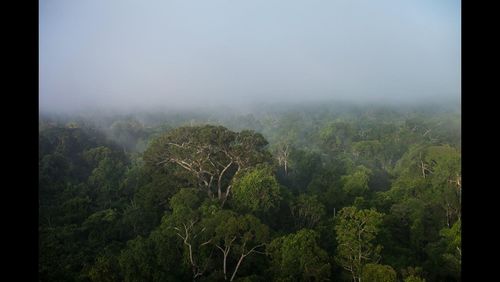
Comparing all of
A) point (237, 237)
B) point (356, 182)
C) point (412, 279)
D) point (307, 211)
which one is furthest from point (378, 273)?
point (356, 182)

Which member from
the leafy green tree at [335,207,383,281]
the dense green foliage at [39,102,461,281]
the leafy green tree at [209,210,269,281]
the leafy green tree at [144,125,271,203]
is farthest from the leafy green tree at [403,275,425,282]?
the leafy green tree at [144,125,271,203]

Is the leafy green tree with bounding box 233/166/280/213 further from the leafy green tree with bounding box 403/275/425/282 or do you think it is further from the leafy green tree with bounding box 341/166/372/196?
the leafy green tree with bounding box 403/275/425/282

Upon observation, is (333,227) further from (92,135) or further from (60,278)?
(92,135)

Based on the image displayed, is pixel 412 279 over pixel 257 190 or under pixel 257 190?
under

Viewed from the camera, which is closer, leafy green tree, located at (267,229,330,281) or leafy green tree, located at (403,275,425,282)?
leafy green tree, located at (403,275,425,282)

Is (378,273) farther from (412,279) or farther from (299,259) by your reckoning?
(299,259)
